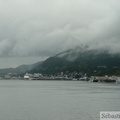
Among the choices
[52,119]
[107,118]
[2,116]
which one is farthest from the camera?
[2,116]

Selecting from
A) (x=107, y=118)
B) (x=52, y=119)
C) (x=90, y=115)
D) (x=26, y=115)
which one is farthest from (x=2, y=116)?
(x=107, y=118)

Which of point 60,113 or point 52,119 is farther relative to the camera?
point 60,113

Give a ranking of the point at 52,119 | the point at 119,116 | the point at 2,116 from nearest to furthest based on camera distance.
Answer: the point at 119,116, the point at 52,119, the point at 2,116

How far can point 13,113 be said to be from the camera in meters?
62.0

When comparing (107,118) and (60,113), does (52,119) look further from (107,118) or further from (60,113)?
(107,118)

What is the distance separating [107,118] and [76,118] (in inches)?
1019

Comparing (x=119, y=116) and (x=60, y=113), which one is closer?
(x=119, y=116)

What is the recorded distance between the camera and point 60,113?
61.7m

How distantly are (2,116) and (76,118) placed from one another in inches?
466

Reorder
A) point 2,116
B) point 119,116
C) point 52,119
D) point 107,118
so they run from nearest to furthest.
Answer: point 107,118
point 119,116
point 52,119
point 2,116

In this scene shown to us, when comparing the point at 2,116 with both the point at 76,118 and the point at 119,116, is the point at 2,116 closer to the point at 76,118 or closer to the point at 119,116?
the point at 76,118

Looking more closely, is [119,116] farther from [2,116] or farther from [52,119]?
[2,116]

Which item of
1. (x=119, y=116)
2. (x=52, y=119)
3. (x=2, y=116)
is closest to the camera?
(x=119, y=116)

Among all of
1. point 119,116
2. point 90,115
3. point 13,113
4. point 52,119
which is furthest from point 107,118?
point 13,113
